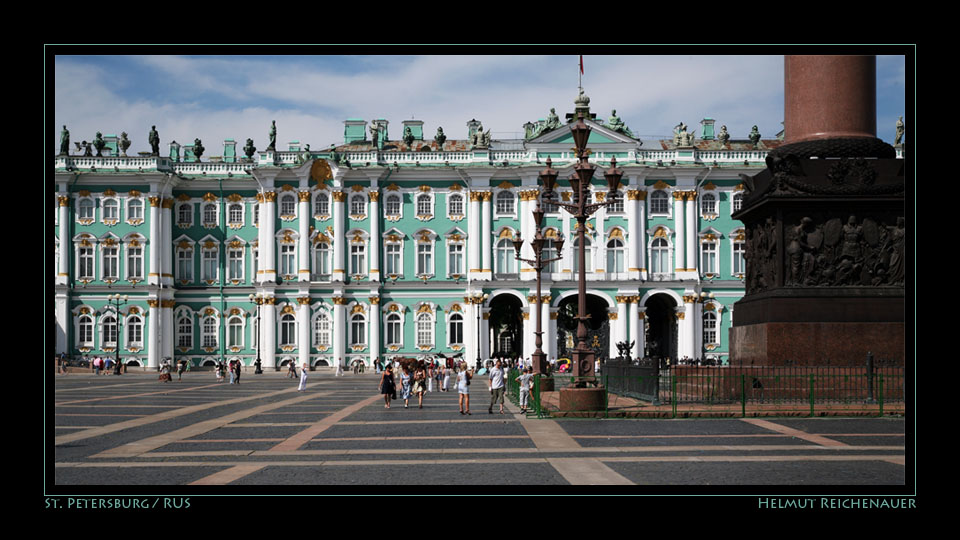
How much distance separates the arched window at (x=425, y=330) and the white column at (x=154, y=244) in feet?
56.1

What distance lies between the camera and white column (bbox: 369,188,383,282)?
6600 centimetres

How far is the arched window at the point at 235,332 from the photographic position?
219ft

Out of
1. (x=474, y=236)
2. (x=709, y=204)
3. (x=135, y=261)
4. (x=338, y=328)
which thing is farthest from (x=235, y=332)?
(x=709, y=204)

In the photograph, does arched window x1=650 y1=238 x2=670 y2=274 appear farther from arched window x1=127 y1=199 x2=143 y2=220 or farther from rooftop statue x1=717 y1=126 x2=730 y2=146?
arched window x1=127 y1=199 x2=143 y2=220

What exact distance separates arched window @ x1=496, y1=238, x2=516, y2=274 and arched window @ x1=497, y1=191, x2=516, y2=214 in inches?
75.4

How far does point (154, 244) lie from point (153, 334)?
584cm

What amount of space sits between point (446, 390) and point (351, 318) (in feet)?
89.4

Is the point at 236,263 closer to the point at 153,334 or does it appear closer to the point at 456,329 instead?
the point at 153,334

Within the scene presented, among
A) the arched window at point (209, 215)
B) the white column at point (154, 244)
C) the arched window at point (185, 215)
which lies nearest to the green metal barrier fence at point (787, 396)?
the white column at point (154, 244)

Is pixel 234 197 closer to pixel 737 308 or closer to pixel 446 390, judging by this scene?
pixel 446 390

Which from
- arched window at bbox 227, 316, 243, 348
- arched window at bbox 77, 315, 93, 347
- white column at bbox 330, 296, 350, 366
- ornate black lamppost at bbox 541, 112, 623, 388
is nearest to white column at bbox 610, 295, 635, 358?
white column at bbox 330, 296, 350, 366

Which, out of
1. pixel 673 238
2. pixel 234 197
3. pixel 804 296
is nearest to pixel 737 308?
pixel 804 296

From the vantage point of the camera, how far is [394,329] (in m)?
66.3

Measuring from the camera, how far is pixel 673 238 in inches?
2613
